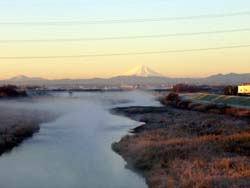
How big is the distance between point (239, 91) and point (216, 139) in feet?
243

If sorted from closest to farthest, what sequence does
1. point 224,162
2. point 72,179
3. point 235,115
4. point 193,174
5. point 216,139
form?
point 193,174 → point 224,162 → point 72,179 → point 216,139 → point 235,115

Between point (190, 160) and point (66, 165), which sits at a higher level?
point (190, 160)

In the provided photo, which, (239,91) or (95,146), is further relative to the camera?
(239,91)

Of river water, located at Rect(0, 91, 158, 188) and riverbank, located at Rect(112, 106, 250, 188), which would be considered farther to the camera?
river water, located at Rect(0, 91, 158, 188)

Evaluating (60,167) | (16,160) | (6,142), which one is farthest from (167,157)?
(6,142)

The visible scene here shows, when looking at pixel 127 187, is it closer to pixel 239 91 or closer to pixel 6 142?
pixel 6 142

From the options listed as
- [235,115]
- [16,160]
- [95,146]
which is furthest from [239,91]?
[16,160]

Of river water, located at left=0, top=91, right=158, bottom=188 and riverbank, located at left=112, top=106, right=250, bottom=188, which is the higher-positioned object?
riverbank, located at left=112, top=106, right=250, bottom=188

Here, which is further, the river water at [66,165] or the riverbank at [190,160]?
the river water at [66,165]

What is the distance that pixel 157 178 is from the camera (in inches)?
946

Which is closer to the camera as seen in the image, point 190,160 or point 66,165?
point 190,160

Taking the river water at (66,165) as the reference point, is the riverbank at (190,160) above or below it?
above

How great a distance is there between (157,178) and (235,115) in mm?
36392

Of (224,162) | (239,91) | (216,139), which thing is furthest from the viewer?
(239,91)
